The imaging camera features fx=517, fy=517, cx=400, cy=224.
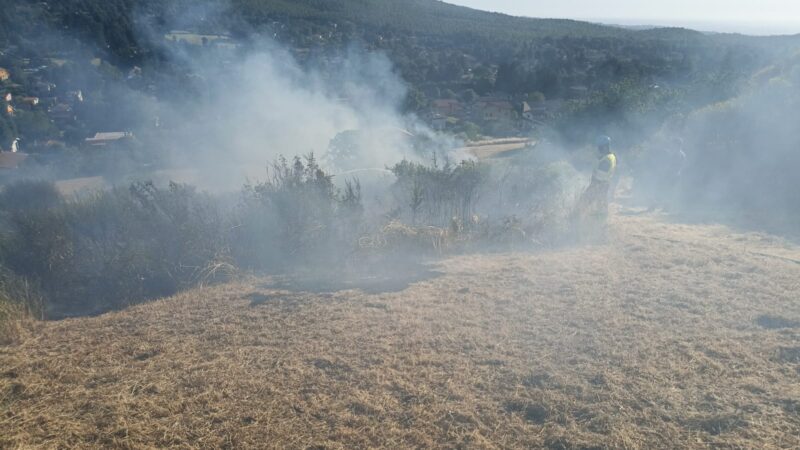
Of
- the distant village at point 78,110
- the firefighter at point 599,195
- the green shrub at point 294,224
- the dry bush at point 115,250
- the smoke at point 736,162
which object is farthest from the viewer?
the distant village at point 78,110

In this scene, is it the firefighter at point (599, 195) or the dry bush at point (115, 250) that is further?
the firefighter at point (599, 195)

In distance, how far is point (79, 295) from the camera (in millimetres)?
6316

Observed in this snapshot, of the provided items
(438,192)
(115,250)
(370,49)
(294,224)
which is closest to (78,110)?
(370,49)

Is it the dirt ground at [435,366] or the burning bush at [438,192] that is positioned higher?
the burning bush at [438,192]

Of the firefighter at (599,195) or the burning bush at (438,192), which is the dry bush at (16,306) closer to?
the burning bush at (438,192)

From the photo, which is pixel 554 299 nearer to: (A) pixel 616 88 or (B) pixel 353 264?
(B) pixel 353 264

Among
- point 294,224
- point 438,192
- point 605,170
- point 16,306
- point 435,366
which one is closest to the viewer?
point 435,366

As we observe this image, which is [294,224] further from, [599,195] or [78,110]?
[78,110]

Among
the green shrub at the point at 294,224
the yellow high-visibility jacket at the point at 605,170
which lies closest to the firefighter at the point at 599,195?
the yellow high-visibility jacket at the point at 605,170

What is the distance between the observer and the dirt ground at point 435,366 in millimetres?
3498

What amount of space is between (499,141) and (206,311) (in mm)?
18821

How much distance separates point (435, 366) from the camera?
4.35m

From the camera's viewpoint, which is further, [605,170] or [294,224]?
[605,170]

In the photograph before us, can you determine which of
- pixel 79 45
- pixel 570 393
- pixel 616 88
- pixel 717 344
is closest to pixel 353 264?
pixel 570 393
